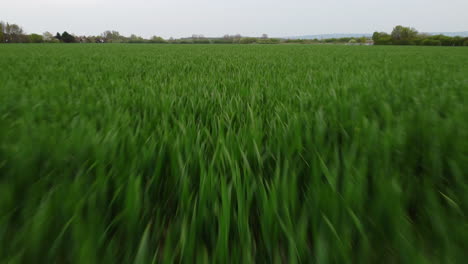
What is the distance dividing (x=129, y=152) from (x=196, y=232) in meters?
0.33

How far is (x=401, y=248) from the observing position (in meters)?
0.30

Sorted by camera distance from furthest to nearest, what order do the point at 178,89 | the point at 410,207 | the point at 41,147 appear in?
1. the point at 178,89
2. the point at 41,147
3. the point at 410,207

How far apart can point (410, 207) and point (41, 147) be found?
88 cm

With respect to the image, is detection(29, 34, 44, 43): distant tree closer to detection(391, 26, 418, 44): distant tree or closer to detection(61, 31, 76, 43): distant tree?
detection(61, 31, 76, 43): distant tree

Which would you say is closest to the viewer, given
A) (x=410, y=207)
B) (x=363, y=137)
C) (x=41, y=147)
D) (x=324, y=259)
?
(x=324, y=259)

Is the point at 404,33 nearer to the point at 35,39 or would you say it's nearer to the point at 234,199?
the point at 234,199

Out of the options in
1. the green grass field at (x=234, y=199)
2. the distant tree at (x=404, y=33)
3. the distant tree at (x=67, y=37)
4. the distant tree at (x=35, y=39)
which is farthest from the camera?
the distant tree at (x=67, y=37)

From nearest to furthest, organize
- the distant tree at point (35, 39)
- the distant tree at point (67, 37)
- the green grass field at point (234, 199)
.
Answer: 1. the green grass field at point (234, 199)
2. the distant tree at point (35, 39)
3. the distant tree at point (67, 37)

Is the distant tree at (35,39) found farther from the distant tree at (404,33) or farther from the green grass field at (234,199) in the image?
the distant tree at (404,33)

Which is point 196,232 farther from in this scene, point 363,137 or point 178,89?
point 178,89

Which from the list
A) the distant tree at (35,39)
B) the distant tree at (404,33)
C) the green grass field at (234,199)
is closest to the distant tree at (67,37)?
the distant tree at (35,39)

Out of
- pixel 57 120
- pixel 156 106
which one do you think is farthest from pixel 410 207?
pixel 57 120

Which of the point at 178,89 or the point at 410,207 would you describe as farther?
the point at 178,89

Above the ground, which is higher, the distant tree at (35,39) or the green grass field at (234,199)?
the distant tree at (35,39)
